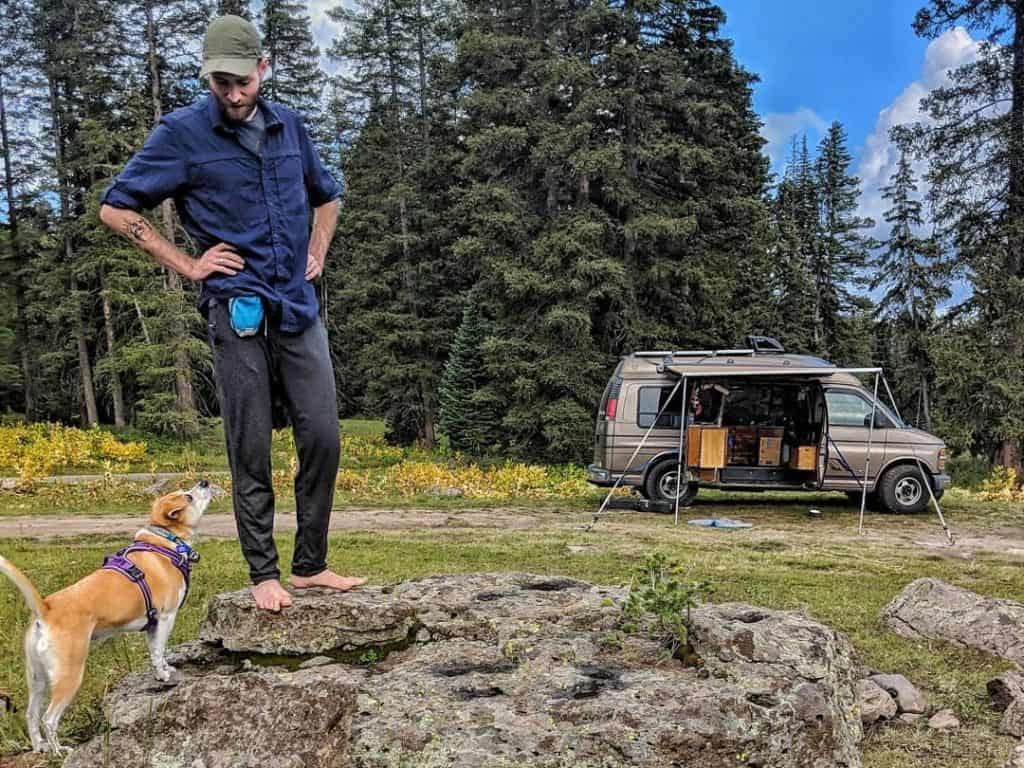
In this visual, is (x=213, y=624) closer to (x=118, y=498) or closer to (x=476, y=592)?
(x=476, y=592)

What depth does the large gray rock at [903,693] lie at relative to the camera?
3.75 m

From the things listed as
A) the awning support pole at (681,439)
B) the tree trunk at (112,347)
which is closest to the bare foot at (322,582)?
the awning support pole at (681,439)

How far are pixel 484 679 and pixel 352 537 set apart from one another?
6.50 metres

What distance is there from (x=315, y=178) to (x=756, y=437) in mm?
10904

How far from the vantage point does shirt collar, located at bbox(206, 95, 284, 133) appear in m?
3.01

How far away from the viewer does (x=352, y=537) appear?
8875 mm

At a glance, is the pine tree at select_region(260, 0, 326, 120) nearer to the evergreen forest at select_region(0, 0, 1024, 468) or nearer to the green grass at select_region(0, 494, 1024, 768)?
the evergreen forest at select_region(0, 0, 1024, 468)

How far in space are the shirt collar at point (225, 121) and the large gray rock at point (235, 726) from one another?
2.11 meters

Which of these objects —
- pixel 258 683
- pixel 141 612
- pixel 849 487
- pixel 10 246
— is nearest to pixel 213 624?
pixel 141 612

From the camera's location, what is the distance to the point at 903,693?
383 cm

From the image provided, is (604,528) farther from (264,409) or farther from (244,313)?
(244,313)

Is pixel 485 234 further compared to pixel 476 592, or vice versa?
pixel 485 234

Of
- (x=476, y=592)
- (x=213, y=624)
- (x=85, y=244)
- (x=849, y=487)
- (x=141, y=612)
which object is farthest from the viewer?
(x=85, y=244)

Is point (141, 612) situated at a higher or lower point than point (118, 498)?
higher
